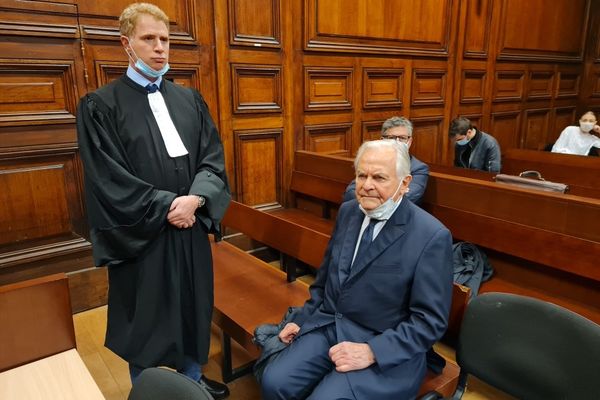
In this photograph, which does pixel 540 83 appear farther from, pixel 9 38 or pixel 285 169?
pixel 9 38

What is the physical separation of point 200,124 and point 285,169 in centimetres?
230

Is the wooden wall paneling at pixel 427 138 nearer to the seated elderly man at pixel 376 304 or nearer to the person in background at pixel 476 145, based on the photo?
the person in background at pixel 476 145

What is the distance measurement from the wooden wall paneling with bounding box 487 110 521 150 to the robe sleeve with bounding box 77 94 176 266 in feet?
19.4

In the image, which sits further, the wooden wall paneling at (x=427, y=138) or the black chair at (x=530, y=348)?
the wooden wall paneling at (x=427, y=138)

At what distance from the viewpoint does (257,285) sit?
9.35 feet

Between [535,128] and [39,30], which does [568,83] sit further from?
[39,30]

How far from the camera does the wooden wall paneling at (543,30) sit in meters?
6.41

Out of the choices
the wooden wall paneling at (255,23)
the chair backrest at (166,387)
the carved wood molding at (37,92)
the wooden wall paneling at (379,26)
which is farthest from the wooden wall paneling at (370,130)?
the chair backrest at (166,387)

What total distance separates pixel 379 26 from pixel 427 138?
157 cm

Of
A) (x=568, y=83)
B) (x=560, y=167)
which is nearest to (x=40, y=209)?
(x=560, y=167)

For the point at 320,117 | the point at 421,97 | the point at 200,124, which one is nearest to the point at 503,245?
the point at 200,124

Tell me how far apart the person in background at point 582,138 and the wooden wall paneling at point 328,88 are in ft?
10.1

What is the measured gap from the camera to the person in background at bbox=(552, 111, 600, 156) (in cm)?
569

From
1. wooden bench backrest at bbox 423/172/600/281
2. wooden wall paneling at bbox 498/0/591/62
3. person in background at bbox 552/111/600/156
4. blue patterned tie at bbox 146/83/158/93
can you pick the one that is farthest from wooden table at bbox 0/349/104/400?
wooden wall paneling at bbox 498/0/591/62
